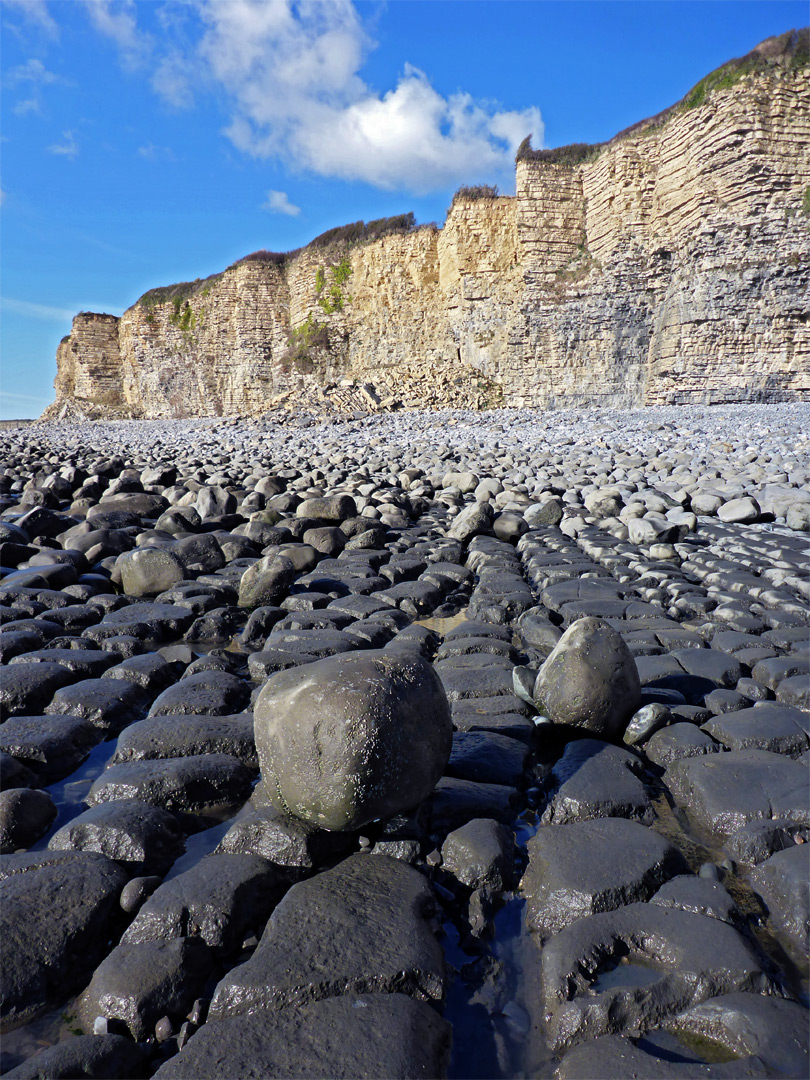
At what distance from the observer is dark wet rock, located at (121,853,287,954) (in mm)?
1807

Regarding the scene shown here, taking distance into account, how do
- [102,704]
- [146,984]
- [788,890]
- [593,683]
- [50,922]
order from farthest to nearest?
[102,704] → [593,683] → [788,890] → [50,922] → [146,984]

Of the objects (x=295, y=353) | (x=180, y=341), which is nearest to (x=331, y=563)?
(x=295, y=353)

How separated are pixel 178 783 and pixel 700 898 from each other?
5.94 ft

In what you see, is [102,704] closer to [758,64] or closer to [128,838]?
[128,838]

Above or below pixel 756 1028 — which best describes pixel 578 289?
above

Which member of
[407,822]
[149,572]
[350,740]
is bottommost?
[407,822]

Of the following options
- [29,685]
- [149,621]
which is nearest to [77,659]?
[29,685]

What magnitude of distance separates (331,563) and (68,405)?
37.9 m

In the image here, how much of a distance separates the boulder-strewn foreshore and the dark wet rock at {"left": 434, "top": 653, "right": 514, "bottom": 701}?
18 mm

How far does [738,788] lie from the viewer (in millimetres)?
2385

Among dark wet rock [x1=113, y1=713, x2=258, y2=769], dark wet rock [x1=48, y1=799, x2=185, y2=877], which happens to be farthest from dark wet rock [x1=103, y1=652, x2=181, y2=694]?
dark wet rock [x1=48, y1=799, x2=185, y2=877]

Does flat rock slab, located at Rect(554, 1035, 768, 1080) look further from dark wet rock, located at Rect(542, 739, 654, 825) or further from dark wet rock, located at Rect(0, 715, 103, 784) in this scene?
dark wet rock, located at Rect(0, 715, 103, 784)

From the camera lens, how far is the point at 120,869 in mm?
2039

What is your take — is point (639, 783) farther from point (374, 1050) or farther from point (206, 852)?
point (206, 852)
